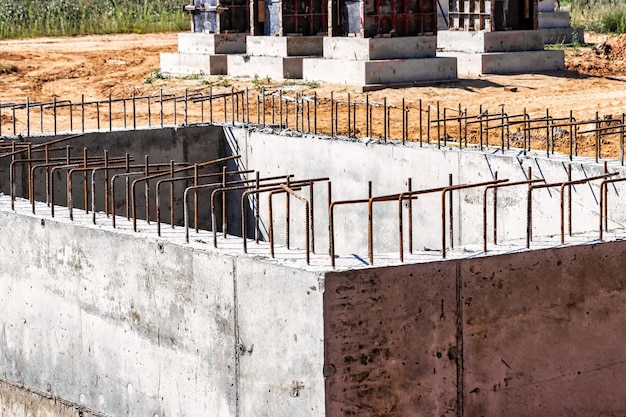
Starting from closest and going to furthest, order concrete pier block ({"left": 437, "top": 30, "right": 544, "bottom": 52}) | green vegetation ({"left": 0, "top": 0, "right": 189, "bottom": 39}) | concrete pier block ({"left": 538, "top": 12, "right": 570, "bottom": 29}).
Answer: concrete pier block ({"left": 437, "top": 30, "right": 544, "bottom": 52}), concrete pier block ({"left": 538, "top": 12, "right": 570, "bottom": 29}), green vegetation ({"left": 0, "top": 0, "right": 189, "bottom": 39})

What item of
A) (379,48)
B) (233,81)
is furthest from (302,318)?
(233,81)

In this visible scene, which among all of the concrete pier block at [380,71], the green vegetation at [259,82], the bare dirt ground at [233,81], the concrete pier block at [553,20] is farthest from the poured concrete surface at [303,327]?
the concrete pier block at [553,20]

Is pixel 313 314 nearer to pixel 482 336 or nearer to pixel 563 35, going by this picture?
pixel 482 336

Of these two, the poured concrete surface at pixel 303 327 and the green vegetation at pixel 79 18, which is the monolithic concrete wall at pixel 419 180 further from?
the green vegetation at pixel 79 18

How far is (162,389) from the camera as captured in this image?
9.42 meters

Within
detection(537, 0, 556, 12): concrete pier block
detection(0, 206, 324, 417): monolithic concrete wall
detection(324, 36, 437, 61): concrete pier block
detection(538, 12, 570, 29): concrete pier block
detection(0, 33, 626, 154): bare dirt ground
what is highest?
detection(537, 0, 556, 12): concrete pier block

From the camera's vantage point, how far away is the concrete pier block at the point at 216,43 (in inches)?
1117

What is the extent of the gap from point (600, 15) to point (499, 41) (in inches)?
453

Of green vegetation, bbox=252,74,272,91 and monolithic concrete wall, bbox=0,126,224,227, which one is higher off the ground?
green vegetation, bbox=252,74,272,91

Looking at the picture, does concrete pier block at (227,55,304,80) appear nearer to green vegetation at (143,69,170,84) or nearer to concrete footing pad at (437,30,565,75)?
green vegetation at (143,69,170,84)

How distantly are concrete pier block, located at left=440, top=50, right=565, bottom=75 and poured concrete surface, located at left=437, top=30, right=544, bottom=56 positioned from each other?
1.03ft

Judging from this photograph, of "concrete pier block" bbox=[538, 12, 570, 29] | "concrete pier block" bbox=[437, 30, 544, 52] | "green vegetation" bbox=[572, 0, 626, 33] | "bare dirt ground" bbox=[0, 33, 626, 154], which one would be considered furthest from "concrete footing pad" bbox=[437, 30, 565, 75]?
"green vegetation" bbox=[572, 0, 626, 33]

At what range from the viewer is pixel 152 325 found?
9430mm

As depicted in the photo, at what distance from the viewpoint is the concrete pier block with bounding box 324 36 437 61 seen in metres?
25.0
